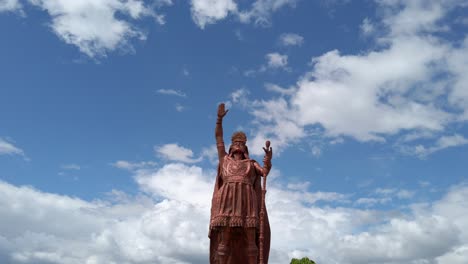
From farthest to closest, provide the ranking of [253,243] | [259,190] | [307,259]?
[307,259]
[259,190]
[253,243]

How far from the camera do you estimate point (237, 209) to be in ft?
42.6

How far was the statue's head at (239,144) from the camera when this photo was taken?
14198 mm

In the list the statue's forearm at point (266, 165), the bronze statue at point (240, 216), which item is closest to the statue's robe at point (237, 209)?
the bronze statue at point (240, 216)

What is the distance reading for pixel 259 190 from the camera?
46.1 feet

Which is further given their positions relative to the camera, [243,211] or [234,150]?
[234,150]

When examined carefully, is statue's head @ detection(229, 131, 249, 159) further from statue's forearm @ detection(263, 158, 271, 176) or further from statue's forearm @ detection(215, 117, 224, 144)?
statue's forearm @ detection(263, 158, 271, 176)

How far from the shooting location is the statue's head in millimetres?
14198

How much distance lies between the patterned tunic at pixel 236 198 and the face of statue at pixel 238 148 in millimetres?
353

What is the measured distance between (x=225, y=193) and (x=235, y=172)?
687 millimetres

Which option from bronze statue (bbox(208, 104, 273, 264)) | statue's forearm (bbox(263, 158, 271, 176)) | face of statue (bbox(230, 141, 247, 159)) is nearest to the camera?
bronze statue (bbox(208, 104, 273, 264))

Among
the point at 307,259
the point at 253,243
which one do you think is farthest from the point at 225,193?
the point at 307,259

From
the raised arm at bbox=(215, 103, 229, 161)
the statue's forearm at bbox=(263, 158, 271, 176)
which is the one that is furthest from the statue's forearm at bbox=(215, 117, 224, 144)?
the statue's forearm at bbox=(263, 158, 271, 176)

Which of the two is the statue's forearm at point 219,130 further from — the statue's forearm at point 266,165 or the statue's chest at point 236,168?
the statue's forearm at point 266,165

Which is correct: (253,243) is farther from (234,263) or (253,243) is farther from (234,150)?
(234,150)
